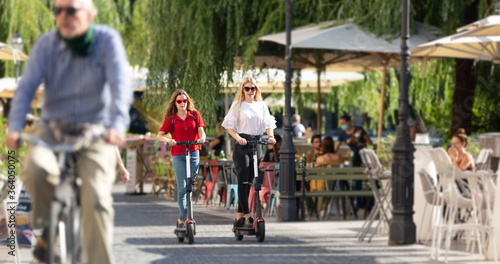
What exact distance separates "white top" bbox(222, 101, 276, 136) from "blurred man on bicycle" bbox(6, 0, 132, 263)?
556 centimetres

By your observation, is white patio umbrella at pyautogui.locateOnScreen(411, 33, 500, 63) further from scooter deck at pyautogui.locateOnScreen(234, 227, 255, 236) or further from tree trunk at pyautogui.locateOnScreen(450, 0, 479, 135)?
scooter deck at pyautogui.locateOnScreen(234, 227, 255, 236)

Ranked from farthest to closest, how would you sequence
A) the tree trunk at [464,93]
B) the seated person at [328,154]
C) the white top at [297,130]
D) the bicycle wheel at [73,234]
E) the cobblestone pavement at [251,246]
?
the white top at [297,130] → the tree trunk at [464,93] → the seated person at [328,154] → the cobblestone pavement at [251,246] → the bicycle wheel at [73,234]

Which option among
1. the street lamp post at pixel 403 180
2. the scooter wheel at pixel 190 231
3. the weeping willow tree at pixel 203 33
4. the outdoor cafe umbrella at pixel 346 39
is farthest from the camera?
the weeping willow tree at pixel 203 33

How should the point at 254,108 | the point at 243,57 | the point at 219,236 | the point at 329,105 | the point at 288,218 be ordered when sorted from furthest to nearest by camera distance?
the point at 329,105, the point at 243,57, the point at 288,218, the point at 219,236, the point at 254,108

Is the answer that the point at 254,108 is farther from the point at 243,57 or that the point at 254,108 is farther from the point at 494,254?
the point at 243,57

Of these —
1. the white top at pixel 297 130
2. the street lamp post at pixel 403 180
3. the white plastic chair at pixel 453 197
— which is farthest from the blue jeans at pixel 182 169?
the white top at pixel 297 130

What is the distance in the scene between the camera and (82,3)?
5.93 m

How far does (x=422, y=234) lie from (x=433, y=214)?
287 mm

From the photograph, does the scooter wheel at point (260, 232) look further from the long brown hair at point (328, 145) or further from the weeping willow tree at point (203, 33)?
the weeping willow tree at point (203, 33)

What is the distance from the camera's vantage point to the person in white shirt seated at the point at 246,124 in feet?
38.4

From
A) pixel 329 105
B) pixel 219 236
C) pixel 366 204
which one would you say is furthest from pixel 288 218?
pixel 329 105

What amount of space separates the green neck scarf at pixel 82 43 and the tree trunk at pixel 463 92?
1368cm

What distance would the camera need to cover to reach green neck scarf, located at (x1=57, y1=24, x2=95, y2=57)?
5949 millimetres

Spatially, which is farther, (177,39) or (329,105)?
(329,105)
